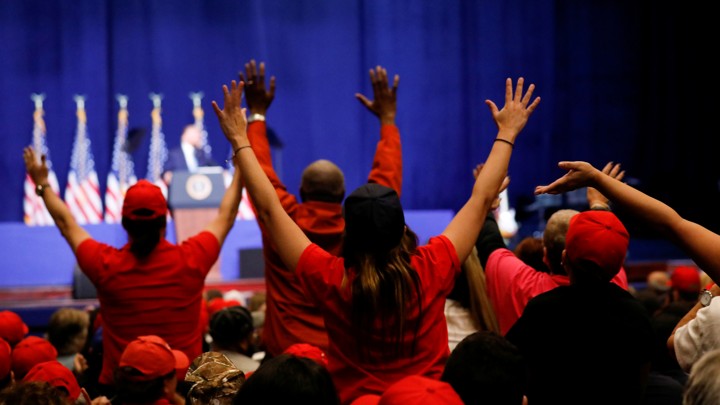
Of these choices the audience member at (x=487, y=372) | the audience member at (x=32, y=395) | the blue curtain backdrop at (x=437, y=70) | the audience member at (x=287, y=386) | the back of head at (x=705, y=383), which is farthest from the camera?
the blue curtain backdrop at (x=437, y=70)

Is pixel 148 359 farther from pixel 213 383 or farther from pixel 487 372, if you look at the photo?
pixel 487 372

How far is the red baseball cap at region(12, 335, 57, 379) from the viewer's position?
3.14 m

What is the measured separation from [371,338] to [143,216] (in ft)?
3.90

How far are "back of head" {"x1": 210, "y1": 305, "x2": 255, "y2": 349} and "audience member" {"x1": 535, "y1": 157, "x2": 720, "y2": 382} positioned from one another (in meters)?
1.58

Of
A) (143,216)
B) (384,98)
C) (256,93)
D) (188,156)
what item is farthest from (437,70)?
(143,216)

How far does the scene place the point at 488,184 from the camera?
245cm

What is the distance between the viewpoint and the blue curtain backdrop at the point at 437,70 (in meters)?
13.3

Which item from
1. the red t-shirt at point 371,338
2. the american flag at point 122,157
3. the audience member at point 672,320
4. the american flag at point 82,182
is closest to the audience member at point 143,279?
the red t-shirt at point 371,338

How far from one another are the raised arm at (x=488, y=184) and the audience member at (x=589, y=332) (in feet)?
0.77

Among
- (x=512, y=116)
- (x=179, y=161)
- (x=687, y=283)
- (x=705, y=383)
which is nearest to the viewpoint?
(x=705, y=383)

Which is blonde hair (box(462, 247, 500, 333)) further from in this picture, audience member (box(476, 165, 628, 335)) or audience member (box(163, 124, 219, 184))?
audience member (box(163, 124, 219, 184))

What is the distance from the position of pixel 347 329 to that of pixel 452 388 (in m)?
0.49

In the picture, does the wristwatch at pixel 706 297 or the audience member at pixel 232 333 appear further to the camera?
the audience member at pixel 232 333

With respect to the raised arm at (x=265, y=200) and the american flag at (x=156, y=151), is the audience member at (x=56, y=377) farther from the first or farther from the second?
the american flag at (x=156, y=151)
